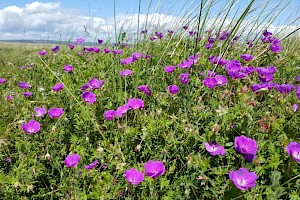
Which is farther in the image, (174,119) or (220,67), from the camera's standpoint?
(220,67)

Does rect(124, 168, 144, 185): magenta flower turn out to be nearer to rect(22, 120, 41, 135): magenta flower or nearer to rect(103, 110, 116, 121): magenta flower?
rect(103, 110, 116, 121): magenta flower

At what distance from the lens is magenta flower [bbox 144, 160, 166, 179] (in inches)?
67.1

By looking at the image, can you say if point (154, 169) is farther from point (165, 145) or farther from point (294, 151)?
point (294, 151)

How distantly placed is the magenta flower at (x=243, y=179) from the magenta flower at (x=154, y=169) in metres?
0.35

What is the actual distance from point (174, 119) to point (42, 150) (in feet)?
3.29

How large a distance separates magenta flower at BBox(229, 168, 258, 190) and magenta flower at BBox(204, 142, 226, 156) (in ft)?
0.80

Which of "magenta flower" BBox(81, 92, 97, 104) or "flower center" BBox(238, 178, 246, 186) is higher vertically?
"flower center" BBox(238, 178, 246, 186)

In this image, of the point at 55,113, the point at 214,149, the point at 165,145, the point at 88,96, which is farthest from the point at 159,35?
the point at 214,149

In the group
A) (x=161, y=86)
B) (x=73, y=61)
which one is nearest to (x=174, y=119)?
(x=161, y=86)

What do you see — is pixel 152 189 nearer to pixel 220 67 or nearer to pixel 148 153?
pixel 148 153

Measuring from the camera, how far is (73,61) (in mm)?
5176

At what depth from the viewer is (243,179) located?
1.61 meters

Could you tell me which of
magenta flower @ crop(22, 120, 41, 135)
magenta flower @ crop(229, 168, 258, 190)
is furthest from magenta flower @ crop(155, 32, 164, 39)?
magenta flower @ crop(229, 168, 258, 190)

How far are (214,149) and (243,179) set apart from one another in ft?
1.18
